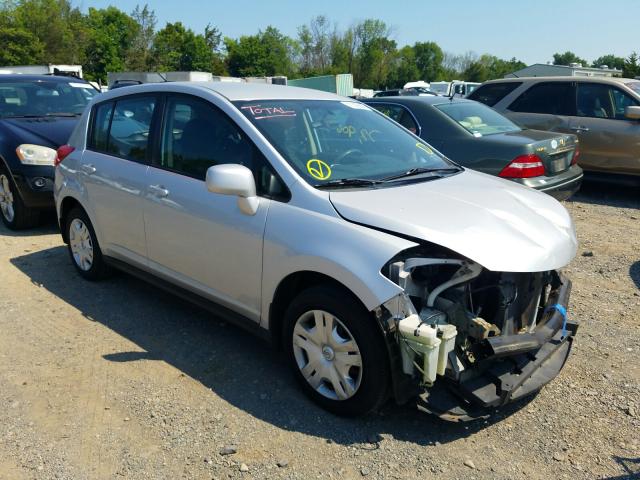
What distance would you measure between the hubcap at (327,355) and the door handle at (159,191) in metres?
1.44

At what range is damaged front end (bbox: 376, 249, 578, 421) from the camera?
2717 mm

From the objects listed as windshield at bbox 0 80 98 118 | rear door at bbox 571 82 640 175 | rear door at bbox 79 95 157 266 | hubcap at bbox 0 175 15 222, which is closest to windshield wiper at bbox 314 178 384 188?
rear door at bbox 79 95 157 266

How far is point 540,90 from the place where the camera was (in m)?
9.15

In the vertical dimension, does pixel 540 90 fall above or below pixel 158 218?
above

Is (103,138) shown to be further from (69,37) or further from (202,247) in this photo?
(69,37)

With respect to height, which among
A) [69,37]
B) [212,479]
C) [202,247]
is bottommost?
[212,479]

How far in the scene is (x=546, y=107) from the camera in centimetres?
903

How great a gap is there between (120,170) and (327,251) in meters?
2.26

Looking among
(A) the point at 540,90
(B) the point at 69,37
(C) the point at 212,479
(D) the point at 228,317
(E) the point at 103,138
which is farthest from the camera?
(B) the point at 69,37

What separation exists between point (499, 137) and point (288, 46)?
284 feet

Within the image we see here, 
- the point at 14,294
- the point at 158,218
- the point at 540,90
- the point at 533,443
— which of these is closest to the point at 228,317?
the point at 158,218

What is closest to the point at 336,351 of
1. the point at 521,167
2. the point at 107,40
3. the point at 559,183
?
the point at 521,167

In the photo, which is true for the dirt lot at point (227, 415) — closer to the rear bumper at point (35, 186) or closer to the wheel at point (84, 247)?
the wheel at point (84, 247)

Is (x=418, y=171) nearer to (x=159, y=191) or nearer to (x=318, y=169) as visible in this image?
(x=318, y=169)
